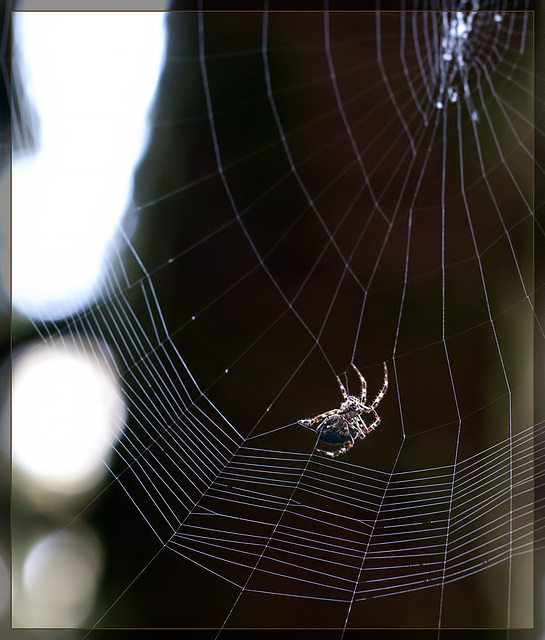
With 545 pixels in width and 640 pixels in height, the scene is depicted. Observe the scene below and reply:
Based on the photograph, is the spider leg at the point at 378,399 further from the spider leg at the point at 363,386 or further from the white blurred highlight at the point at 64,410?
the white blurred highlight at the point at 64,410

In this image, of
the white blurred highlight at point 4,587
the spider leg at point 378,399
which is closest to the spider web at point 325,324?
the spider leg at point 378,399

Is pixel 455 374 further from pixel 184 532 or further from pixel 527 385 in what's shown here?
pixel 184 532

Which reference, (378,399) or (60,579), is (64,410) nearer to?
(60,579)

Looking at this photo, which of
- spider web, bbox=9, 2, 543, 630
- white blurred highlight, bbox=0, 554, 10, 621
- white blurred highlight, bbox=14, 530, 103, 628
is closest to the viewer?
white blurred highlight, bbox=0, 554, 10, 621

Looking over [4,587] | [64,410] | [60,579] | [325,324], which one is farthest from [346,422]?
[60,579]

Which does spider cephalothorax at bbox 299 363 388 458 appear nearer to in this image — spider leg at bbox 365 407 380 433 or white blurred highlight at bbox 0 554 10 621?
spider leg at bbox 365 407 380 433

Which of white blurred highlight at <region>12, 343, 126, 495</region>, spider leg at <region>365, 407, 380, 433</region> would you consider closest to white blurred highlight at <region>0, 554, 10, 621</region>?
white blurred highlight at <region>12, 343, 126, 495</region>
